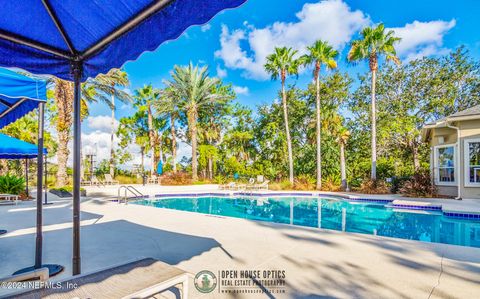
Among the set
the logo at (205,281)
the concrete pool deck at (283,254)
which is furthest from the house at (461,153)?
the logo at (205,281)

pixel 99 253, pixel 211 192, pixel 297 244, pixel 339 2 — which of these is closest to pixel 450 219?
pixel 297 244

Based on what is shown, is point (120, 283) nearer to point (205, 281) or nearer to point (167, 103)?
point (205, 281)

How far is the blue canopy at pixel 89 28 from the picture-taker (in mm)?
1803

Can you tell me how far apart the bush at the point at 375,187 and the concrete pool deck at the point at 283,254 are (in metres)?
10.3

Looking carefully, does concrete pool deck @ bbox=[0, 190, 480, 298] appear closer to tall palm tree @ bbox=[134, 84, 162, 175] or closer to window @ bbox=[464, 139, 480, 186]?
window @ bbox=[464, 139, 480, 186]

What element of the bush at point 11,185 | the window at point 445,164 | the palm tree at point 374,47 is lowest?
the bush at point 11,185

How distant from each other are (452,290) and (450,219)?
693cm

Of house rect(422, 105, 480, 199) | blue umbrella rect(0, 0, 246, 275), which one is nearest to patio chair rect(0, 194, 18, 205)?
blue umbrella rect(0, 0, 246, 275)

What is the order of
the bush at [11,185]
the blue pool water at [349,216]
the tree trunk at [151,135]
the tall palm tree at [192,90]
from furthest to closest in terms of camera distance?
the tree trunk at [151,135], the tall palm tree at [192,90], the bush at [11,185], the blue pool water at [349,216]

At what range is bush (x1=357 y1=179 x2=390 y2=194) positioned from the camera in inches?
544

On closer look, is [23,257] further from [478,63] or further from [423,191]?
[478,63]

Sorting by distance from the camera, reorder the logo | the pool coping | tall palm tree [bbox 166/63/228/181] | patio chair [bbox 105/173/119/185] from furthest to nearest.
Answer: tall palm tree [bbox 166/63/228/181], patio chair [bbox 105/173/119/185], the pool coping, the logo

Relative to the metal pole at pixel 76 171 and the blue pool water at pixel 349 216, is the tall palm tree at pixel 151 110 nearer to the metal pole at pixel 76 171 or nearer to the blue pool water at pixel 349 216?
the blue pool water at pixel 349 216

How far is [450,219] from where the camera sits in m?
8.12
